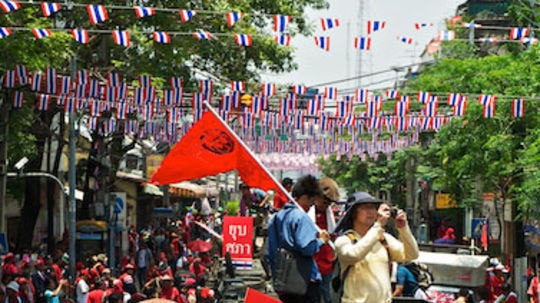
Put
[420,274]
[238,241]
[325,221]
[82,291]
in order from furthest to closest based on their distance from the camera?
[82,291], [238,241], [420,274], [325,221]

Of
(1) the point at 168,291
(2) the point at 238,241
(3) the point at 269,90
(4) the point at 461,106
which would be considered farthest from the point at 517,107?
(1) the point at 168,291

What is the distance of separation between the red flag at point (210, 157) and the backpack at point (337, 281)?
44.4 inches

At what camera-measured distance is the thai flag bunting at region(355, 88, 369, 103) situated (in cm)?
2272

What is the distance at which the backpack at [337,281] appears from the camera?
7.38 meters

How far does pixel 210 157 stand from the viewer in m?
8.91

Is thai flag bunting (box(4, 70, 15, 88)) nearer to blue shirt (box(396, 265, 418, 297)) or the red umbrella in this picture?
the red umbrella

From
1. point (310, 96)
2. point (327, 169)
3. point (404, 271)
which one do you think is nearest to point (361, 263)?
point (404, 271)

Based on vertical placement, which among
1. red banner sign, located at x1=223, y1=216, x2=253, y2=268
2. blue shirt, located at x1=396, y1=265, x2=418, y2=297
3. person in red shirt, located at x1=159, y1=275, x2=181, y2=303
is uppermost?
blue shirt, located at x1=396, y1=265, x2=418, y2=297

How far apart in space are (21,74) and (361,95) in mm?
7224

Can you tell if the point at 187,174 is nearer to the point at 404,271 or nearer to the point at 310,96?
the point at 404,271

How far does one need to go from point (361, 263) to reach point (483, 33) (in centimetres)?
4575

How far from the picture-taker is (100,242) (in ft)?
105

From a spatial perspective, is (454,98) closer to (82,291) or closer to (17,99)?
Answer: (82,291)

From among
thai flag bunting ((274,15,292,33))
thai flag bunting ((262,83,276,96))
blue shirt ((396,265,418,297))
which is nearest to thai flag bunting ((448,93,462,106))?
thai flag bunting ((262,83,276,96))
